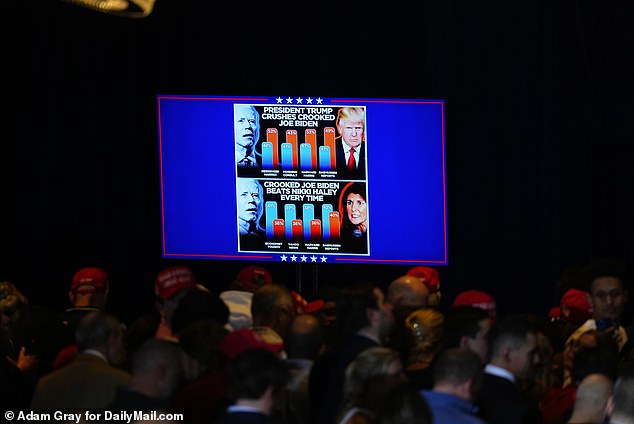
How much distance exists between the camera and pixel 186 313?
5609mm

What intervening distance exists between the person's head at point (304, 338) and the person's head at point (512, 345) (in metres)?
0.79

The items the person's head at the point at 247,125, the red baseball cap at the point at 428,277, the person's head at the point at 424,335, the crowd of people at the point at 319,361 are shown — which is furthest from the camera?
the person's head at the point at 247,125

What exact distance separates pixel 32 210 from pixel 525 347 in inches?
249

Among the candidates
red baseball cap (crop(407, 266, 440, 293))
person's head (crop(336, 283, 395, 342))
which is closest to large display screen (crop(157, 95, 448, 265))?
red baseball cap (crop(407, 266, 440, 293))

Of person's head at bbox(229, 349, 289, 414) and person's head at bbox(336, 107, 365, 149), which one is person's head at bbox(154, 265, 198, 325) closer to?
person's head at bbox(229, 349, 289, 414)

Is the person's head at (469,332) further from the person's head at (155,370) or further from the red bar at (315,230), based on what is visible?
the red bar at (315,230)

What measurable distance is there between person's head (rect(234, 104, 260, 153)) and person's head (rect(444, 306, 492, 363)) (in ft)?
13.7

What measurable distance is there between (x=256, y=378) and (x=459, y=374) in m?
0.71

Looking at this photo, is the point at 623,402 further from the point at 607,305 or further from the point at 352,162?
the point at 352,162

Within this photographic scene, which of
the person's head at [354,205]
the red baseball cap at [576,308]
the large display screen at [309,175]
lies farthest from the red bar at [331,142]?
the red baseball cap at [576,308]

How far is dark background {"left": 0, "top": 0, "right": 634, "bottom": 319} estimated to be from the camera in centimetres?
944

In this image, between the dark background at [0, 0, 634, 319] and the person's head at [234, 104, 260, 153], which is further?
the dark background at [0, 0, 634, 319]

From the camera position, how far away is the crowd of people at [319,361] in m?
4.45

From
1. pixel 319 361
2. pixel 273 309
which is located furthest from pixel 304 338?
pixel 273 309
